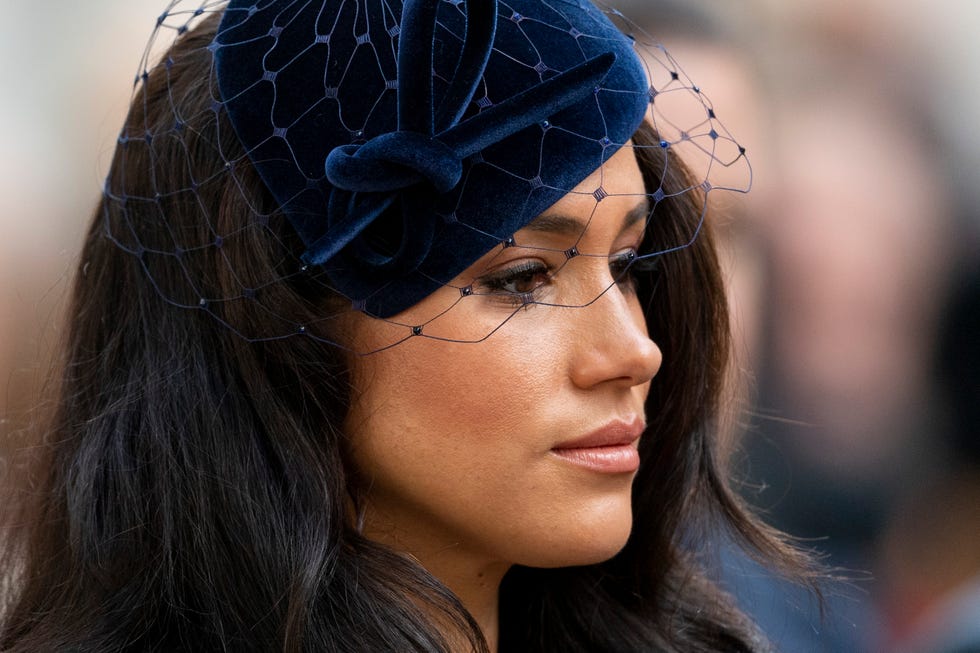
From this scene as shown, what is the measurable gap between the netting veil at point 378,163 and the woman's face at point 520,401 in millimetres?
13

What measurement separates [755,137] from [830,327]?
2.59 feet

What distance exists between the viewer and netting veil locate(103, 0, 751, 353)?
2.13 meters

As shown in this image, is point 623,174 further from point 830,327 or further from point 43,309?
point 830,327

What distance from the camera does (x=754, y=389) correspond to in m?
4.49

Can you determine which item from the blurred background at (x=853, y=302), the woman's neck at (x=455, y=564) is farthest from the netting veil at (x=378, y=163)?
the blurred background at (x=853, y=302)

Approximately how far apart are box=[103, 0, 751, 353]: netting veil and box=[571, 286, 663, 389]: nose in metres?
0.04

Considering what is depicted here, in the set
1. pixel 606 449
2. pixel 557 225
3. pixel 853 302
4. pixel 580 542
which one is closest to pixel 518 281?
pixel 557 225

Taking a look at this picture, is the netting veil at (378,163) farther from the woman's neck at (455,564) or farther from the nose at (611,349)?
the woman's neck at (455,564)

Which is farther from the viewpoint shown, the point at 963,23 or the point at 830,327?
the point at 963,23

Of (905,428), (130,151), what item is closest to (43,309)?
(130,151)

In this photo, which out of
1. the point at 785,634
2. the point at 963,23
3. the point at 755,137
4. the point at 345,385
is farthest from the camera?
the point at 963,23

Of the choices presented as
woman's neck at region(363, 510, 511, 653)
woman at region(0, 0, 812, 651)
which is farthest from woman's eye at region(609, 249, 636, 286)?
woman's neck at region(363, 510, 511, 653)

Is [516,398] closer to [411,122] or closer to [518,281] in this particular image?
[518,281]

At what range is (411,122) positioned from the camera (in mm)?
2107
